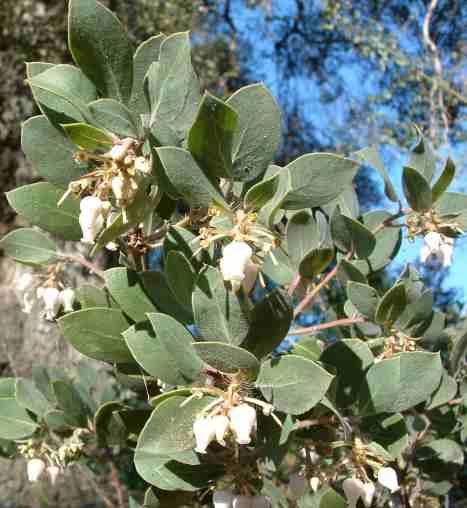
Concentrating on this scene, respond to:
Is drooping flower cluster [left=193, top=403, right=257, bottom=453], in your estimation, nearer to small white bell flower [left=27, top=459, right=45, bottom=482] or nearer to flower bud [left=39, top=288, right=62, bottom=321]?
flower bud [left=39, top=288, right=62, bottom=321]

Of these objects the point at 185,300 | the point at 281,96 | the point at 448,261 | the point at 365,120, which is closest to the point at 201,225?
the point at 185,300

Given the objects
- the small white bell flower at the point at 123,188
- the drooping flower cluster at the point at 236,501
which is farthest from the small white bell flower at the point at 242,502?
the small white bell flower at the point at 123,188

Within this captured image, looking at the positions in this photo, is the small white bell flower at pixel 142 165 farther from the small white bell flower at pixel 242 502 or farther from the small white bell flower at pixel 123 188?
the small white bell flower at pixel 242 502

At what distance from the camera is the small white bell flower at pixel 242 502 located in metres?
0.67

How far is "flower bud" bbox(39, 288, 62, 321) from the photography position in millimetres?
956

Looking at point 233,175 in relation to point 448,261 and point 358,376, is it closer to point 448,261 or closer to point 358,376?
point 358,376

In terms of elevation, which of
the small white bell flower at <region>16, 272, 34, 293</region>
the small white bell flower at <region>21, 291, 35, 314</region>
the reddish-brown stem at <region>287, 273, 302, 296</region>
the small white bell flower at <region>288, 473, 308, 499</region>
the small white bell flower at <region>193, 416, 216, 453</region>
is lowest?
the small white bell flower at <region>16, 272, 34, 293</region>

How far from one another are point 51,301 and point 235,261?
49cm

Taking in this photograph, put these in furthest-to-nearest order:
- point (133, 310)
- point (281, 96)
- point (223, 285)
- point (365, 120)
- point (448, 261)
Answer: point (281, 96) < point (365, 120) < point (448, 261) < point (133, 310) < point (223, 285)

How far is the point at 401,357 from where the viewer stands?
0.68 meters

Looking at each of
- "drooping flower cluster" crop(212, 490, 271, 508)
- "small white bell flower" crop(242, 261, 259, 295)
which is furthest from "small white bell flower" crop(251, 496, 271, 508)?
"small white bell flower" crop(242, 261, 259, 295)

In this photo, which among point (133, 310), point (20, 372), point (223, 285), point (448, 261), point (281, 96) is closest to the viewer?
point (223, 285)

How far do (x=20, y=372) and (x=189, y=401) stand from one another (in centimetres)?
320

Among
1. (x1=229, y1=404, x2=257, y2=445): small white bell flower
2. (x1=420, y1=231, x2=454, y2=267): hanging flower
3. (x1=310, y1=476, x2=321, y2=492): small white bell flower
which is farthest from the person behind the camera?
(x1=420, y1=231, x2=454, y2=267): hanging flower
